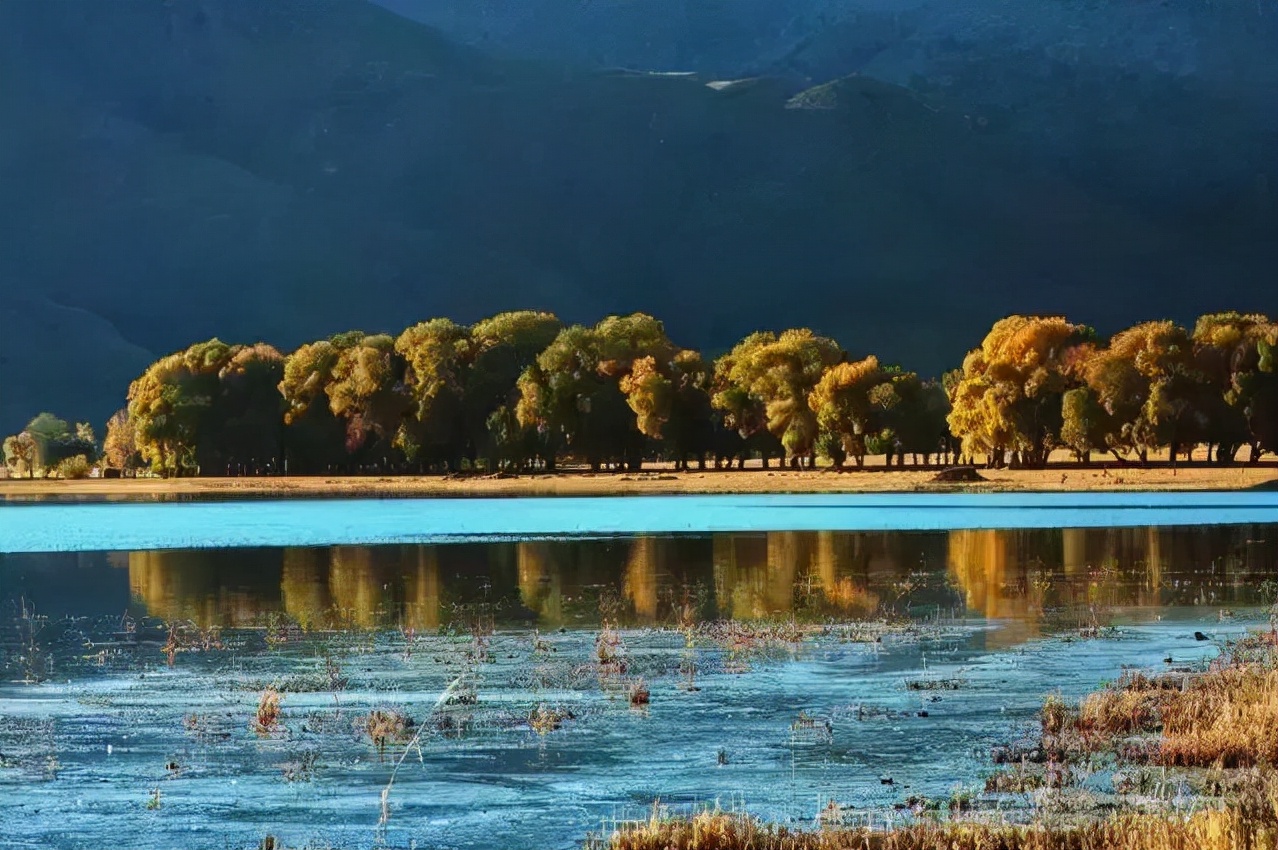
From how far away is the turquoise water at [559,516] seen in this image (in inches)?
3708

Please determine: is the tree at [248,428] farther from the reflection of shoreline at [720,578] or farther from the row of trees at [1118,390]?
the reflection of shoreline at [720,578]

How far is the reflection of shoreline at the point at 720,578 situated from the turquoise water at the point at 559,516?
996cm

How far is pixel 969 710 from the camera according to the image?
30359 millimetres

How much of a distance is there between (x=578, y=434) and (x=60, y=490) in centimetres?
5645

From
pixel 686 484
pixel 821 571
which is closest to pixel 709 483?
pixel 686 484

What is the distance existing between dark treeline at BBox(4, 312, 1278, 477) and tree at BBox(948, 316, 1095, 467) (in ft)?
0.57

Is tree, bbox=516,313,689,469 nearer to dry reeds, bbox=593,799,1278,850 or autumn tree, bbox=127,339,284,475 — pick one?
autumn tree, bbox=127,339,284,475

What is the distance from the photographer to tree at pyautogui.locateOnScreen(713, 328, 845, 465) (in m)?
166

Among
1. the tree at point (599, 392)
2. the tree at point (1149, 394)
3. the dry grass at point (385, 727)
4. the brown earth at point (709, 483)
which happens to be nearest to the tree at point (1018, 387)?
the tree at point (1149, 394)

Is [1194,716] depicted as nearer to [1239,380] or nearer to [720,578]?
[720,578]

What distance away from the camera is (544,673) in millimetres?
36219

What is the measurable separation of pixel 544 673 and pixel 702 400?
14226cm

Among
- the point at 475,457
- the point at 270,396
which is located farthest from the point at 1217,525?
the point at 270,396

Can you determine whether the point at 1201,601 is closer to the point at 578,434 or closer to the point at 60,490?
the point at 578,434
